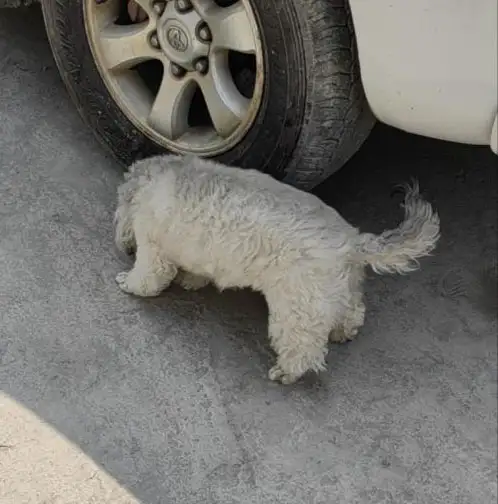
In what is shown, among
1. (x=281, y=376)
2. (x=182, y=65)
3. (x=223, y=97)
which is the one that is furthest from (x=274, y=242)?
(x=182, y=65)

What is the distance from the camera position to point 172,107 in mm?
2836

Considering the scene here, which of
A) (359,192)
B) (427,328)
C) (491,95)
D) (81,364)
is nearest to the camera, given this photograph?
(491,95)

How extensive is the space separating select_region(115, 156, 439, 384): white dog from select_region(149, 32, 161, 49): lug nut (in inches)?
13.7

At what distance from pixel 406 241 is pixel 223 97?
28.8 inches

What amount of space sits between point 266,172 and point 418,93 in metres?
0.63

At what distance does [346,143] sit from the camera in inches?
105

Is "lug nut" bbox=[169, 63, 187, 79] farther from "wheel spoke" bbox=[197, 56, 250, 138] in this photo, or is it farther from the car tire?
the car tire

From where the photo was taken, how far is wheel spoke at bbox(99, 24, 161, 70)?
9.06ft

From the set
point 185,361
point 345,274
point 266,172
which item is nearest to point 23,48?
point 266,172

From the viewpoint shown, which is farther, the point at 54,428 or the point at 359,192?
the point at 359,192

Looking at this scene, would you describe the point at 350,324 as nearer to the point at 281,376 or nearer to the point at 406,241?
the point at 281,376

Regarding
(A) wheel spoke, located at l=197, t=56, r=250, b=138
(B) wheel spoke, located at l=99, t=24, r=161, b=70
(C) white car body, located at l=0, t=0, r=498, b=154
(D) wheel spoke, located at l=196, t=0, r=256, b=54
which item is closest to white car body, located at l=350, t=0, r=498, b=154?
(C) white car body, located at l=0, t=0, r=498, b=154

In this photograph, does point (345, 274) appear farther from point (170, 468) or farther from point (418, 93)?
point (170, 468)

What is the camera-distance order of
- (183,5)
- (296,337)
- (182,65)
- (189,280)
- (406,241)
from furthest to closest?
(189,280) < (182,65) < (183,5) < (296,337) < (406,241)
